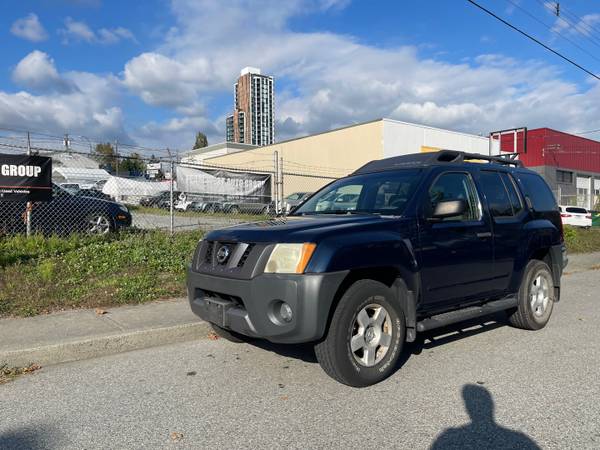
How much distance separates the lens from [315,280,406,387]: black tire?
12.7 feet

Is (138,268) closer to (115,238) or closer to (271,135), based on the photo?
(115,238)

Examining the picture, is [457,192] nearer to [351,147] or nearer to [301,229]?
[301,229]

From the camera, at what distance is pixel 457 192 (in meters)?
5.14

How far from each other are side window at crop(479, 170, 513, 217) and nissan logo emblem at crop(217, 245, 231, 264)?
282cm

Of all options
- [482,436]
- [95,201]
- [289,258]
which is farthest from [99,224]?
[482,436]

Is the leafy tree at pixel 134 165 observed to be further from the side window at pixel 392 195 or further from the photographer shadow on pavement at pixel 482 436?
the photographer shadow on pavement at pixel 482 436

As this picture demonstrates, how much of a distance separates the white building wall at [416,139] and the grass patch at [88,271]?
2059cm

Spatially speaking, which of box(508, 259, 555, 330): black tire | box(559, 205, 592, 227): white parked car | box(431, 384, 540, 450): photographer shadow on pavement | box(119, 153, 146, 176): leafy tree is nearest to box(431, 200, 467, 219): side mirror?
box(431, 384, 540, 450): photographer shadow on pavement

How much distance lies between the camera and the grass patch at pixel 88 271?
649 cm

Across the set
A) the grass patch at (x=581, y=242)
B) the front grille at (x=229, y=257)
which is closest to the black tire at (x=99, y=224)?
the front grille at (x=229, y=257)

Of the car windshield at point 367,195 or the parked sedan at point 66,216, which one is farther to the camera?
the parked sedan at point 66,216

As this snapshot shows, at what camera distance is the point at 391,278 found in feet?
14.4

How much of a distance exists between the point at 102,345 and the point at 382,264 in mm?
2968

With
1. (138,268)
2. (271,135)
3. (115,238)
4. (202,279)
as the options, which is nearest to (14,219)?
(115,238)
